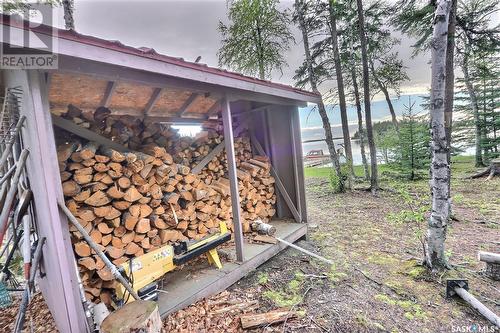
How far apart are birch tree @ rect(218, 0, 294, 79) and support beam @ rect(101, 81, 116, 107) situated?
6.74m

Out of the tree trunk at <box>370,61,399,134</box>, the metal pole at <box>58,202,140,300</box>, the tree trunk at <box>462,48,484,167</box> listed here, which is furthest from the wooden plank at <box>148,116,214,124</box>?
the tree trunk at <box>462,48,484,167</box>

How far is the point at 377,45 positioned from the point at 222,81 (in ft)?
30.8

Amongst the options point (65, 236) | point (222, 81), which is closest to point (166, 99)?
point (222, 81)

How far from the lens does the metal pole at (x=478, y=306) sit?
209 centimetres

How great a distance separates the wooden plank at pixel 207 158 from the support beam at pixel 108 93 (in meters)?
1.32

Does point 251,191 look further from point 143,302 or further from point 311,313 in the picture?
point 143,302

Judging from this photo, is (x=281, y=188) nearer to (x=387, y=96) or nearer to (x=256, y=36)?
(x=256, y=36)

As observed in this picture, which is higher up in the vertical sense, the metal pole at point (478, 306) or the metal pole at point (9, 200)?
the metal pole at point (9, 200)

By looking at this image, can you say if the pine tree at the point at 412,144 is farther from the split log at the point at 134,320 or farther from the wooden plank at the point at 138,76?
the split log at the point at 134,320

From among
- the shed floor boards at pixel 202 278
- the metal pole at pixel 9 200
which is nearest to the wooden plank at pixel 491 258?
the shed floor boards at pixel 202 278

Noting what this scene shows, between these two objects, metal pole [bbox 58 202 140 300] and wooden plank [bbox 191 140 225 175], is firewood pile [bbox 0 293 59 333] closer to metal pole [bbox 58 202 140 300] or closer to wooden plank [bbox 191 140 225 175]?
metal pole [bbox 58 202 140 300]

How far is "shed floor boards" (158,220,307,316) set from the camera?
242 cm

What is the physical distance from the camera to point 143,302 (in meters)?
1.82

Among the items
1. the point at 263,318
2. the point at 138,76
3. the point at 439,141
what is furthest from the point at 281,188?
the point at 138,76
